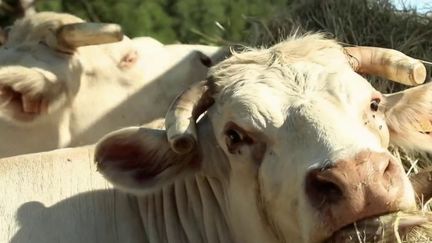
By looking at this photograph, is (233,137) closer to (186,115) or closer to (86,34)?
(186,115)

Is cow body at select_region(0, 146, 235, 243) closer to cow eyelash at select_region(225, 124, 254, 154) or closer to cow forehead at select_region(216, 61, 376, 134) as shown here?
cow eyelash at select_region(225, 124, 254, 154)

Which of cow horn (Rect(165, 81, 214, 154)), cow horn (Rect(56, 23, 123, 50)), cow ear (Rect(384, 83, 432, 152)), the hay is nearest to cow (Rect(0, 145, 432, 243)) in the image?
cow ear (Rect(384, 83, 432, 152))

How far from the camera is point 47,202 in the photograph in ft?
18.3

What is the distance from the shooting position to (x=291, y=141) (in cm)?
476

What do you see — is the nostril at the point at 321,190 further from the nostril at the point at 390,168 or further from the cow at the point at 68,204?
the cow at the point at 68,204

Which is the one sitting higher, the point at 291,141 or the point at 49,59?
the point at 291,141

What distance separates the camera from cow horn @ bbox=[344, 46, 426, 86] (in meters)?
5.39

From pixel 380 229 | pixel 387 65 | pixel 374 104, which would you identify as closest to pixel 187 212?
pixel 374 104

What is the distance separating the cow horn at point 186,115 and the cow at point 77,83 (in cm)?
231

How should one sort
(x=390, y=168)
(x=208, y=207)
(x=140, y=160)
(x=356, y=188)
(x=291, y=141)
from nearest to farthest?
(x=356, y=188)
(x=390, y=168)
(x=291, y=141)
(x=140, y=160)
(x=208, y=207)

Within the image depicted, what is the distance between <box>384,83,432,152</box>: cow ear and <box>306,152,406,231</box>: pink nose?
1079mm

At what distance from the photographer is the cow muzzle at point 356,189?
4363 millimetres

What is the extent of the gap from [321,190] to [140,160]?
117 cm

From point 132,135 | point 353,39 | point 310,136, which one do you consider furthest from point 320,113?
point 353,39
